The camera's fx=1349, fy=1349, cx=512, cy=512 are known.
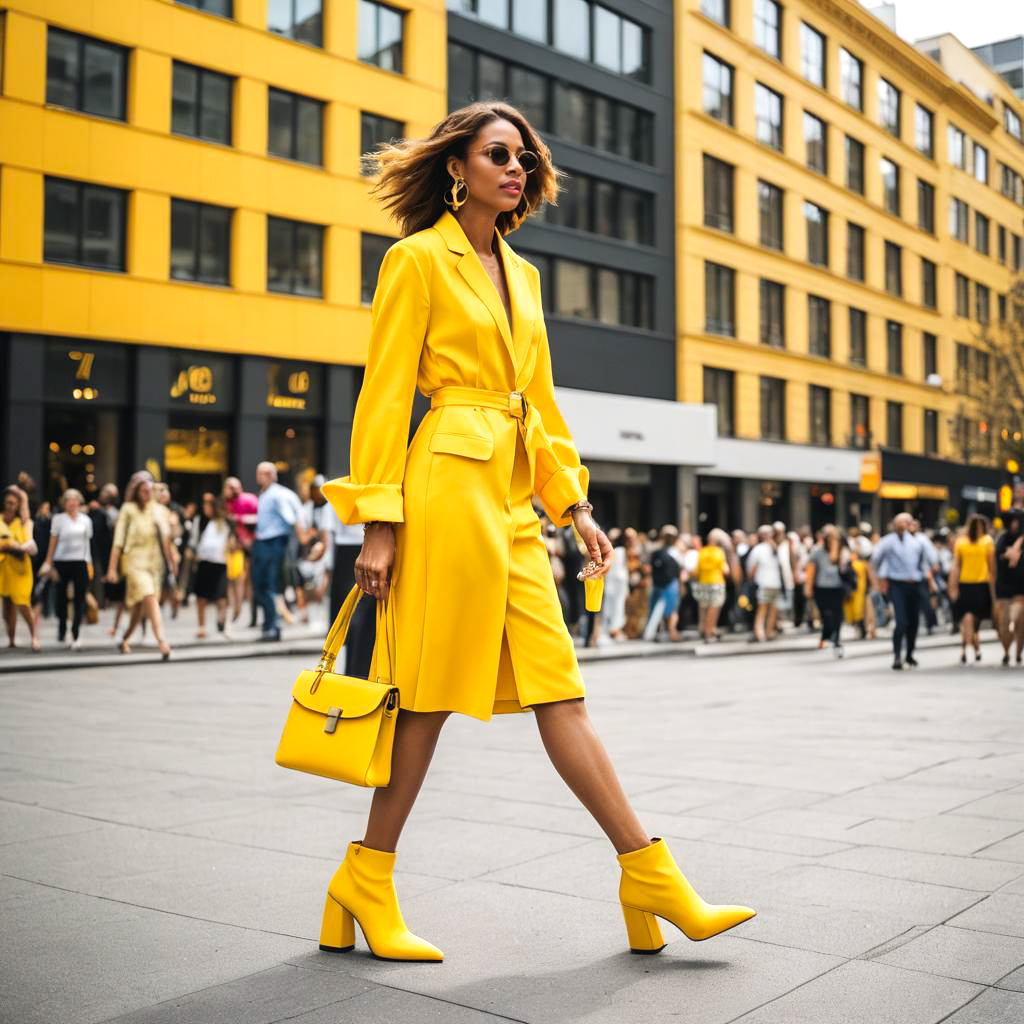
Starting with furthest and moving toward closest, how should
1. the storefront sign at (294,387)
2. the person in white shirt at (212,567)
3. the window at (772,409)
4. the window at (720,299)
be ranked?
1. the window at (772,409)
2. the window at (720,299)
3. the storefront sign at (294,387)
4. the person in white shirt at (212,567)

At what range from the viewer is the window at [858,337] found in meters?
46.3

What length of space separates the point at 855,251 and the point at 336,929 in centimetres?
4598

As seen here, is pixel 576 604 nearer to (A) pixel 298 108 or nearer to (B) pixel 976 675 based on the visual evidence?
(B) pixel 976 675

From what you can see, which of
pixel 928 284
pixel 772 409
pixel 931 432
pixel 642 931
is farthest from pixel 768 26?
pixel 642 931

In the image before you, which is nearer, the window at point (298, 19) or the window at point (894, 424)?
the window at point (298, 19)

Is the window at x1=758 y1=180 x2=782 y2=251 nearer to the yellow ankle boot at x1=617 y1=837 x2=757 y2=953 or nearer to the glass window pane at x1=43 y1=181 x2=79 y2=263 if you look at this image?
the glass window pane at x1=43 y1=181 x2=79 y2=263

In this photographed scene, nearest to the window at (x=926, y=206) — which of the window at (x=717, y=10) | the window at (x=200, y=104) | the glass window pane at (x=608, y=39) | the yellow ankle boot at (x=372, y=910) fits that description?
the window at (x=717, y=10)

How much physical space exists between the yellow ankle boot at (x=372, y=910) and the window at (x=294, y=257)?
25.8 m

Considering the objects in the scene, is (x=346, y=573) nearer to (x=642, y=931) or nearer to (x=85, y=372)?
(x=642, y=931)

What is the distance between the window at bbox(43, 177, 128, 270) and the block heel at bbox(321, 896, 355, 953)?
Answer: 2364 centimetres

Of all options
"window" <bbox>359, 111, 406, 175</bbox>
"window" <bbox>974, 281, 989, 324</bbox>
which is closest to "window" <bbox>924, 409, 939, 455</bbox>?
"window" <bbox>974, 281, 989, 324</bbox>

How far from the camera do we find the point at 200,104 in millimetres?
27219

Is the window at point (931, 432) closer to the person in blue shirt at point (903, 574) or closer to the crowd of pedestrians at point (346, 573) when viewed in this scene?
the crowd of pedestrians at point (346, 573)

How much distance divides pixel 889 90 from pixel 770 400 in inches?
590
